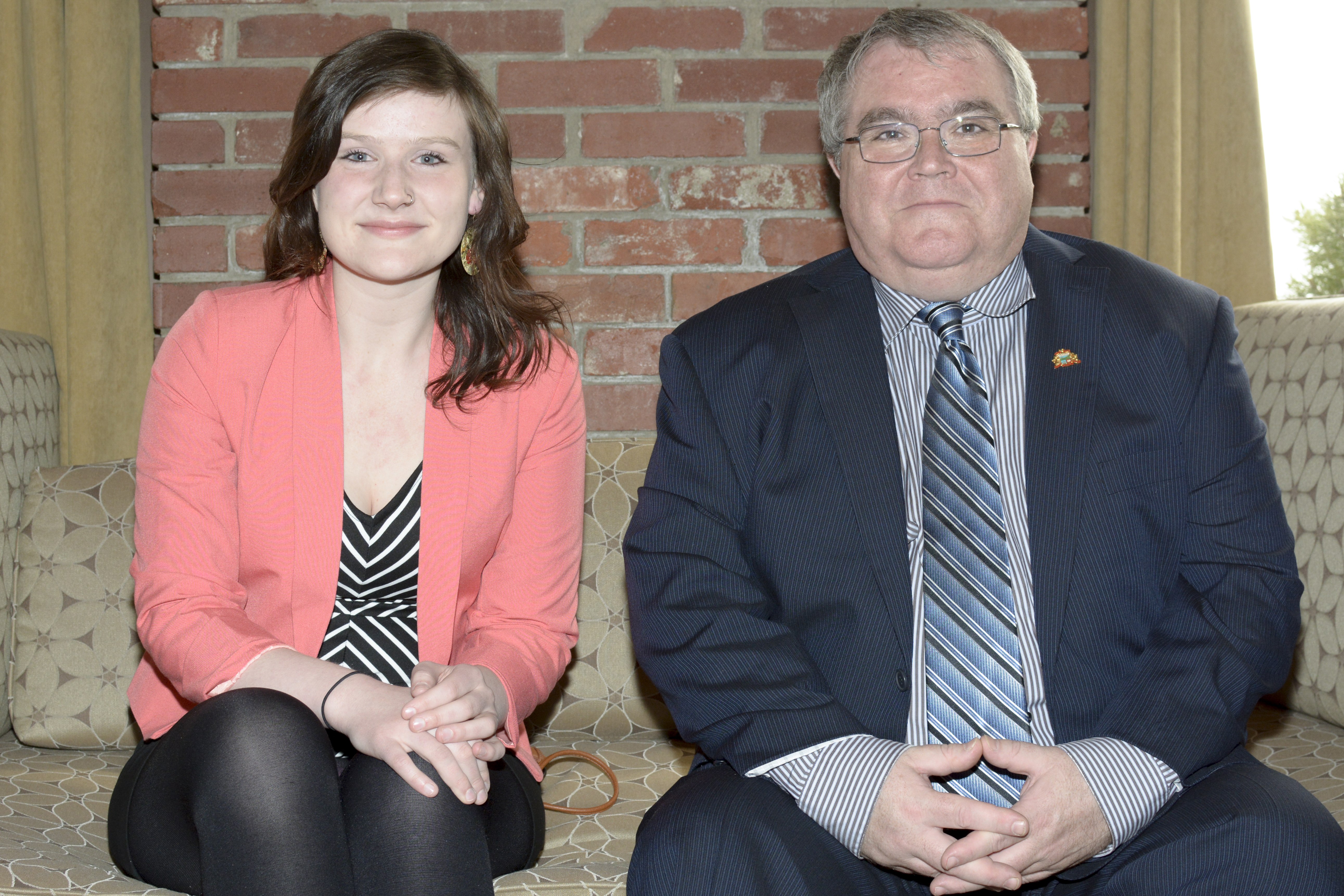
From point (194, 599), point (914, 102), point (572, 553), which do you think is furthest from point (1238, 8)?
point (194, 599)

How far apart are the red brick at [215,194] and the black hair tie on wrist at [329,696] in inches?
49.8

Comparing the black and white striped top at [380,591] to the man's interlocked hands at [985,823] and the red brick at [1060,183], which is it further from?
the red brick at [1060,183]

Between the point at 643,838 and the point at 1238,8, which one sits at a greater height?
the point at 1238,8

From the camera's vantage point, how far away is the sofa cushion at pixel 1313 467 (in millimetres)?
1922

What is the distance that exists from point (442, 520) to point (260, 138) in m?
1.14

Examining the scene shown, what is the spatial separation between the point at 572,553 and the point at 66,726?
97cm

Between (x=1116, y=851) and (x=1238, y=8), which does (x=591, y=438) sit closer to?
(x=1116, y=851)

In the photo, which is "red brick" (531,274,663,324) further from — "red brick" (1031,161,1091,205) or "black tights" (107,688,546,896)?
"black tights" (107,688,546,896)

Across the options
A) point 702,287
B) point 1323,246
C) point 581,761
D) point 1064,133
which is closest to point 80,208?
point 702,287

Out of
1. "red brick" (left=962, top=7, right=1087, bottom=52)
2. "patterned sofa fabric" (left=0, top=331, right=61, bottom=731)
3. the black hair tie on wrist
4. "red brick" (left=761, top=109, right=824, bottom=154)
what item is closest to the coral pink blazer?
the black hair tie on wrist

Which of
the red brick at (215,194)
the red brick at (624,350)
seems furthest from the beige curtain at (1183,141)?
the red brick at (215,194)

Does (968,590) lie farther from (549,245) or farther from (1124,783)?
(549,245)

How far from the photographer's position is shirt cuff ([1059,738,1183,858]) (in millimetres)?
1316

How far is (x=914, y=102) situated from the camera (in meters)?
1.63
